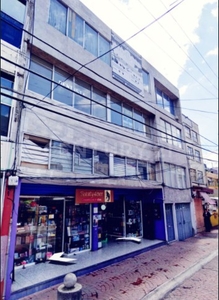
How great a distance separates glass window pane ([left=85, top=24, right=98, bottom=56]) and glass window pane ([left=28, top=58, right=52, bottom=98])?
121 inches

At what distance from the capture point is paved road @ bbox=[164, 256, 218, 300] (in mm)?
5973

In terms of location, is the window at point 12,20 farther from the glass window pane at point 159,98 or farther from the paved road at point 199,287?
the glass window pane at point 159,98

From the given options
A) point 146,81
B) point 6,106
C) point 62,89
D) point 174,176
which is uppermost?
point 146,81

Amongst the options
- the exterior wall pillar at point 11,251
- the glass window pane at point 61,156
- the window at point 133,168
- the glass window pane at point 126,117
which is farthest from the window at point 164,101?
the exterior wall pillar at point 11,251

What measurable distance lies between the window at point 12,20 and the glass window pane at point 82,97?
323 centimetres

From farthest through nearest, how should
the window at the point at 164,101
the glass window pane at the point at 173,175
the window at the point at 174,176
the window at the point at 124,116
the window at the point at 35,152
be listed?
1. the window at the point at 164,101
2. the glass window pane at the point at 173,175
3. the window at the point at 174,176
4. the window at the point at 124,116
5. the window at the point at 35,152

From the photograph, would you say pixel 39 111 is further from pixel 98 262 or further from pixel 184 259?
pixel 184 259

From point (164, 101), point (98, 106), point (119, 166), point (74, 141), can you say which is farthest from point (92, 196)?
point (164, 101)

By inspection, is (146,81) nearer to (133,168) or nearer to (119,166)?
(133,168)

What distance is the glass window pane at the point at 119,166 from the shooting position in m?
11.1

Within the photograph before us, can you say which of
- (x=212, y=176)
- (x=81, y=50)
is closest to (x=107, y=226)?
(x=81, y=50)

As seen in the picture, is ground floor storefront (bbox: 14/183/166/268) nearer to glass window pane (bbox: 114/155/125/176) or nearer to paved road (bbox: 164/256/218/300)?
glass window pane (bbox: 114/155/125/176)

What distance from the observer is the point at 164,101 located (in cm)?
1786

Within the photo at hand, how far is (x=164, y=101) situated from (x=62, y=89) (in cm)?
1138
